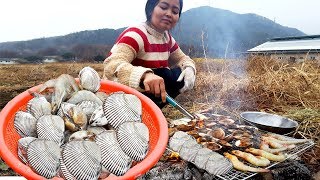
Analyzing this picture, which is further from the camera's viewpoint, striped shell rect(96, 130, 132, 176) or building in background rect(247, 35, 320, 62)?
building in background rect(247, 35, 320, 62)

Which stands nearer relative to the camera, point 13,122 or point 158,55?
point 13,122

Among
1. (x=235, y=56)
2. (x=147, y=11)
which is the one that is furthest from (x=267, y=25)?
(x=147, y=11)

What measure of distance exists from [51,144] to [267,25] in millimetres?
61070

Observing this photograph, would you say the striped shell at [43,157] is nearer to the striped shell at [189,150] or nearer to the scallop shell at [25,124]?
the scallop shell at [25,124]

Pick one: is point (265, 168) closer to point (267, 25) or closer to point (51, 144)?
point (51, 144)

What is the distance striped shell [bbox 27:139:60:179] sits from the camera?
Result: 61.6 inches

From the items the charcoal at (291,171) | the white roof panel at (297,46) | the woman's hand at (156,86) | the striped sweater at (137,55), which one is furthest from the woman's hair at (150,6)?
the white roof panel at (297,46)

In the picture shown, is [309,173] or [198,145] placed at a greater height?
[198,145]

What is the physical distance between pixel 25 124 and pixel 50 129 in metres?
0.21

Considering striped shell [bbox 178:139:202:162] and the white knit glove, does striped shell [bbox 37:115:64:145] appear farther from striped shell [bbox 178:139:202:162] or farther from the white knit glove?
the white knit glove

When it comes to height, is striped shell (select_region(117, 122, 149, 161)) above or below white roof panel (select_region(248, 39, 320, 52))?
above

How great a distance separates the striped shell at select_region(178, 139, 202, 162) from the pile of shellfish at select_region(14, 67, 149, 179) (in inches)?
39.9

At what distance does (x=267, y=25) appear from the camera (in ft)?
190

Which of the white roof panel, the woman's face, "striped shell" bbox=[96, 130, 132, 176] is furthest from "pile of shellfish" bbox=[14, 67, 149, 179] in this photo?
the white roof panel
